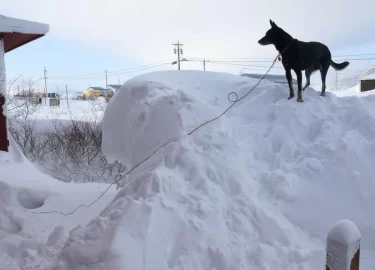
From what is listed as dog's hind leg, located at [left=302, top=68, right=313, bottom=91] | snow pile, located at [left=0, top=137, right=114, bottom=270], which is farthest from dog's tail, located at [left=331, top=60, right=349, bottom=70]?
snow pile, located at [left=0, top=137, right=114, bottom=270]

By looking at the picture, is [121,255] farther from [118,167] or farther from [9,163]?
[118,167]

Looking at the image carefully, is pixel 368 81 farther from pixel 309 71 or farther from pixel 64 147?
pixel 64 147

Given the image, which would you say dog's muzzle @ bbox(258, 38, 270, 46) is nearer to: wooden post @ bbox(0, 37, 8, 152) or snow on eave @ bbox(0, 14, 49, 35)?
snow on eave @ bbox(0, 14, 49, 35)

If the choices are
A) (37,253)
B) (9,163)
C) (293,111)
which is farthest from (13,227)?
(293,111)

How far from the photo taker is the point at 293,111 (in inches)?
168

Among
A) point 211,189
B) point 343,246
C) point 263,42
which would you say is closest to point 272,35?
point 263,42

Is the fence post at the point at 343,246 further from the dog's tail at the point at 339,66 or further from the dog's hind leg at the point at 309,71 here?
the dog's tail at the point at 339,66

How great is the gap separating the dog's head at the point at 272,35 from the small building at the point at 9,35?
3.46 metres

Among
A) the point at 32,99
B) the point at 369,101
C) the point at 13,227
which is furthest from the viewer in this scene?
the point at 32,99

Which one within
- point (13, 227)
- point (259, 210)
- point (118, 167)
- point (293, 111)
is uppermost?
point (293, 111)

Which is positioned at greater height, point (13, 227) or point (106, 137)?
point (106, 137)

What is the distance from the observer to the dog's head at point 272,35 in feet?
16.0

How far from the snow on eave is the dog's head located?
3460 mm

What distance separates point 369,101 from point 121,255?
4259mm
